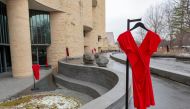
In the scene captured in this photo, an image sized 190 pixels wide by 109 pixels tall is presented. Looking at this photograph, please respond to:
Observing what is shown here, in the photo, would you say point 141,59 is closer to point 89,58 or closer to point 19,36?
point 89,58

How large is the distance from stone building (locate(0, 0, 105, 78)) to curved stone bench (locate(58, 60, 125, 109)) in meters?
4.10

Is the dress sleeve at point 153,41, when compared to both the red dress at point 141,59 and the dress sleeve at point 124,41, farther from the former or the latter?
the dress sleeve at point 124,41

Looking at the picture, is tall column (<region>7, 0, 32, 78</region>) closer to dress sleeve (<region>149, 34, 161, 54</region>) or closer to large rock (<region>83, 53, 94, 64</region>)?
large rock (<region>83, 53, 94, 64</region>)

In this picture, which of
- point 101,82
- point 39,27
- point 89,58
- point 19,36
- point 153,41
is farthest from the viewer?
point 39,27

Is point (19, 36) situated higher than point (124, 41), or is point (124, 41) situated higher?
point (19, 36)

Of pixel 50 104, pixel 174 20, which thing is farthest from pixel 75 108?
pixel 174 20

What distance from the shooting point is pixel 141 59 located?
2.95 m

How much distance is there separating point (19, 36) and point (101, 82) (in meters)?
8.88

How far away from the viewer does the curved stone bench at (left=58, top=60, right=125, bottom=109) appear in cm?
414

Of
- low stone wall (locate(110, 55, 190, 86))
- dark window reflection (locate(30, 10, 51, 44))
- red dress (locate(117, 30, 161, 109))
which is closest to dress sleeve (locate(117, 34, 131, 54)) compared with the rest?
red dress (locate(117, 30, 161, 109))

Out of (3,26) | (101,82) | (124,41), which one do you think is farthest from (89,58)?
(124,41)

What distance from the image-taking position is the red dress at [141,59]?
292 cm

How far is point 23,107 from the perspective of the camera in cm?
834

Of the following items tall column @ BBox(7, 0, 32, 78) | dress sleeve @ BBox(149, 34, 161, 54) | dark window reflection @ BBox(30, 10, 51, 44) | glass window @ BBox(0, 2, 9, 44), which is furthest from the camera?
dark window reflection @ BBox(30, 10, 51, 44)
